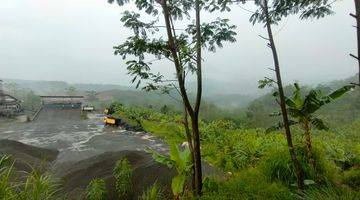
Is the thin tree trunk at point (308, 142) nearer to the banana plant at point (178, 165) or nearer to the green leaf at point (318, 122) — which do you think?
the green leaf at point (318, 122)

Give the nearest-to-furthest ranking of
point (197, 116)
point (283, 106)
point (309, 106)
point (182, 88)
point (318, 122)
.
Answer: point (182, 88)
point (197, 116)
point (283, 106)
point (309, 106)
point (318, 122)

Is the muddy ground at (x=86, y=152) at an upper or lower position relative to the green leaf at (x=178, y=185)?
lower

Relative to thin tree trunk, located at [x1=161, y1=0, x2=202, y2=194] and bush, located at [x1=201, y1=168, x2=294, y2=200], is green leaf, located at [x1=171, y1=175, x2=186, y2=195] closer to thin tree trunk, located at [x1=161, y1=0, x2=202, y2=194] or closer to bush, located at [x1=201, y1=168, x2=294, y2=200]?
thin tree trunk, located at [x1=161, y1=0, x2=202, y2=194]

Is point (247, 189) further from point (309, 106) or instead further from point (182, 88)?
point (182, 88)

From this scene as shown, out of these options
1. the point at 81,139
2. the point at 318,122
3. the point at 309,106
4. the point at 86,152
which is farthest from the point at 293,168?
the point at 81,139

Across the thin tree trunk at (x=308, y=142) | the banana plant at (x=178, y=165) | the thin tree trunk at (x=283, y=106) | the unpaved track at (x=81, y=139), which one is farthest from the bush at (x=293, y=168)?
the unpaved track at (x=81, y=139)

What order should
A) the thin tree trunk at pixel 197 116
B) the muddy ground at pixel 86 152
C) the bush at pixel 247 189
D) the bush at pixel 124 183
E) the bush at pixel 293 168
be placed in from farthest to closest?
the muddy ground at pixel 86 152
the bush at pixel 124 183
the bush at pixel 293 168
the bush at pixel 247 189
the thin tree trunk at pixel 197 116

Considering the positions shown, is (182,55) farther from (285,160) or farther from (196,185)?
(285,160)

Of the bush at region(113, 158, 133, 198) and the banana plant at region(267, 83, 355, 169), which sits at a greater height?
the banana plant at region(267, 83, 355, 169)

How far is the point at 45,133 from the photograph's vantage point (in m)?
23.4

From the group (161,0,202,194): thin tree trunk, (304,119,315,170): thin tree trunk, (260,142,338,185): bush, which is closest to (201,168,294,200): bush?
(260,142,338,185): bush

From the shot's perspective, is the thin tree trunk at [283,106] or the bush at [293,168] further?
the bush at [293,168]

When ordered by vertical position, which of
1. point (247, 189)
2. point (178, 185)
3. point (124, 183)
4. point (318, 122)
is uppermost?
point (318, 122)

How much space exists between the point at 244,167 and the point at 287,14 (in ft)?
17.1
